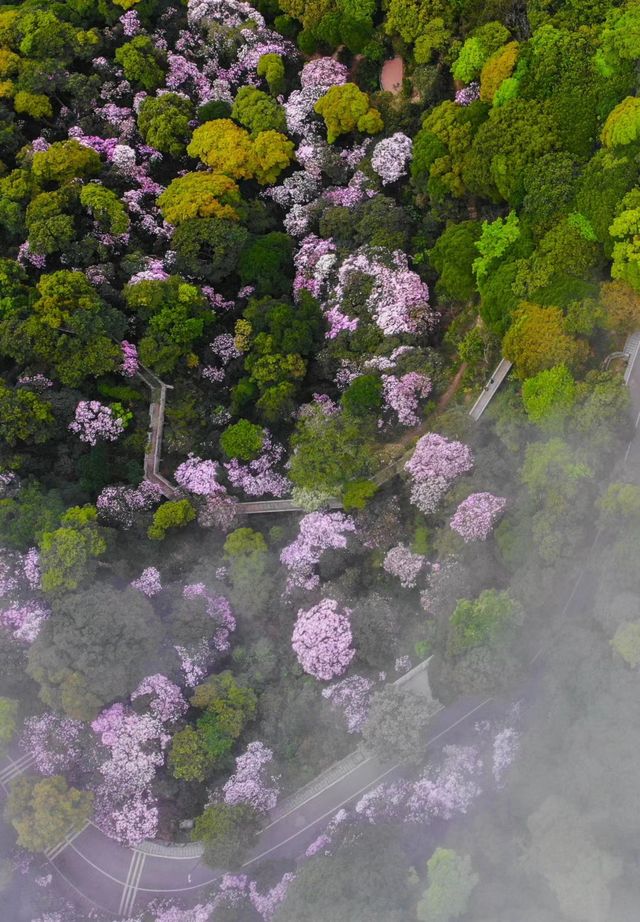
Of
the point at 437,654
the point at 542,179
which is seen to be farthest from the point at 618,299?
the point at 437,654

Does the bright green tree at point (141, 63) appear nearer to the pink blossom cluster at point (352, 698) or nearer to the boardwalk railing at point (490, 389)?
the boardwalk railing at point (490, 389)

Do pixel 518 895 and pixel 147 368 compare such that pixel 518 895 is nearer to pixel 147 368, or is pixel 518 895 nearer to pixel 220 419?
Answer: pixel 220 419

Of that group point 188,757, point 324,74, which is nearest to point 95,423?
point 188,757

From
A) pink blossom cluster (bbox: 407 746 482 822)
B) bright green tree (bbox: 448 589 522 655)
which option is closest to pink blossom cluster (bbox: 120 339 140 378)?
bright green tree (bbox: 448 589 522 655)

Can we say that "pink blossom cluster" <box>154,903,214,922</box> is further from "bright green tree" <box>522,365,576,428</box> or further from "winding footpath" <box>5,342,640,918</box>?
"bright green tree" <box>522,365,576,428</box>

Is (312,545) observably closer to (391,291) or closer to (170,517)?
(170,517)
